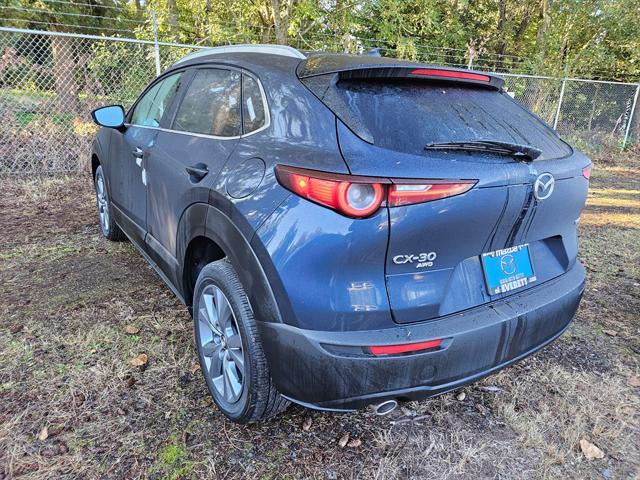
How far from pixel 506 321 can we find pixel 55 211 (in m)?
5.34

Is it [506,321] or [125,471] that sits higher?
[506,321]

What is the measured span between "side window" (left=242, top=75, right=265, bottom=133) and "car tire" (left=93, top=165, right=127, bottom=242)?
246cm

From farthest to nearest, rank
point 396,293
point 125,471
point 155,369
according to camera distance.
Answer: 1. point 155,369
2. point 125,471
3. point 396,293

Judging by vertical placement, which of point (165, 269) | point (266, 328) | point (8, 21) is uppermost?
point (8, 21)

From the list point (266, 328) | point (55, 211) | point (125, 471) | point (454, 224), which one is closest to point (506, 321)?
point (454, 224)

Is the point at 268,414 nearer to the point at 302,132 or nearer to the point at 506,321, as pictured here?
the point at 506,321

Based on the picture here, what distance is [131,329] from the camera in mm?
2998

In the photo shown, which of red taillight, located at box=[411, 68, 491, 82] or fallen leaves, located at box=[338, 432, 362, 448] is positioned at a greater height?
red taillight, located at box=[411, 68, 491, 82]

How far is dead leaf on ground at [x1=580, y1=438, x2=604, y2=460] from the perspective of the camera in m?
2.15

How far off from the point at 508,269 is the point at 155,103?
2677 mm

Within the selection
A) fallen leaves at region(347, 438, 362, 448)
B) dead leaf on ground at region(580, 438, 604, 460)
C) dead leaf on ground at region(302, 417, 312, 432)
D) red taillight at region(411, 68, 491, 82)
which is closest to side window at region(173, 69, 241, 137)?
red taillight at region(411, 68, 491, 82)

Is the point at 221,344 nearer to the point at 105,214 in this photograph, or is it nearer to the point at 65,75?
the point at 105,214

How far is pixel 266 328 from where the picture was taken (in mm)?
1812

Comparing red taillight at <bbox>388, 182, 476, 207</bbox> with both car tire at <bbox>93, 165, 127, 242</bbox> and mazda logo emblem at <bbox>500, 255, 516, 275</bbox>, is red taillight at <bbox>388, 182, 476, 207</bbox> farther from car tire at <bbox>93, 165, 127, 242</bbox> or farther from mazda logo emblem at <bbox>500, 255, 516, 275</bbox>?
car tire at <bbox>93, 165, 127, 242</bbox>
